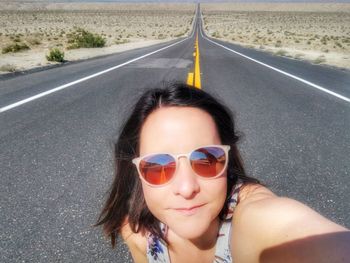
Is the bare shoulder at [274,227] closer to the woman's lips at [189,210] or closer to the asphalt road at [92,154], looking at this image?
the woman's lips at [189,210]

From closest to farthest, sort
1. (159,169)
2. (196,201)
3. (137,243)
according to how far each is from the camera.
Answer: (196,201) < (159,169) < (137,243)

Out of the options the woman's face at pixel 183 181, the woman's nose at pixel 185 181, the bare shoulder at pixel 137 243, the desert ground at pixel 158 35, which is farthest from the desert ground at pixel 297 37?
the woman's nose at pixel 185 181

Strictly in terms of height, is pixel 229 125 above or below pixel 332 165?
above

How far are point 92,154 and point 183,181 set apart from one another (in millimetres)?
3219

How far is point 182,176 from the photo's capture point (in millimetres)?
1660

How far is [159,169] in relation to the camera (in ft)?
5.55

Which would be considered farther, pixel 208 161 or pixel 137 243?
pixel 137 243

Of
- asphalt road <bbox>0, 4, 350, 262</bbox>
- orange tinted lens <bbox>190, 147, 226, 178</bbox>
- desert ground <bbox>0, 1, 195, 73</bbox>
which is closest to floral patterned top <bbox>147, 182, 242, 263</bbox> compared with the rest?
orange tinted lens <bbox>190, 147, 226, 178</bbox>

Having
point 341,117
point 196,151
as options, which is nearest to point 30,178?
point 196,151

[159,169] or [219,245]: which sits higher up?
[159,169]

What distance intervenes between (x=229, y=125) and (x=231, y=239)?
66 centimetres

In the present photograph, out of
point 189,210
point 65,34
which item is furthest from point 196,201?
point 65,34

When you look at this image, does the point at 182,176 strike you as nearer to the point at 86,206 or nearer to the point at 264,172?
the point at 86,206

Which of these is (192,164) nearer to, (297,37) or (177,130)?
(177,130)
